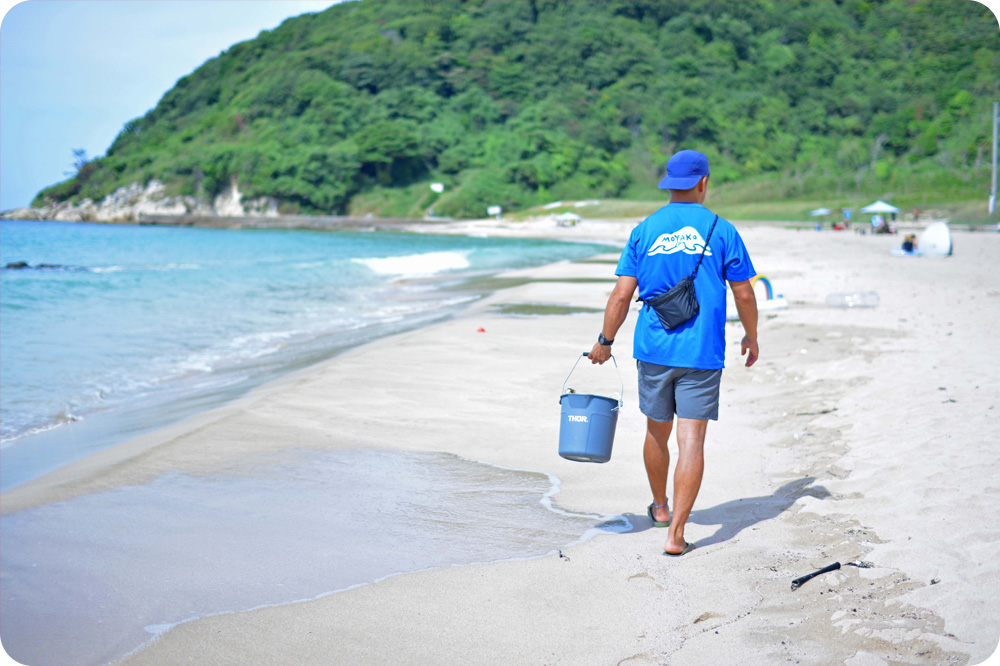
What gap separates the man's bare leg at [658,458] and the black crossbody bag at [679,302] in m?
0.54

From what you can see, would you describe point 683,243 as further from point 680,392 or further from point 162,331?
point 162,331

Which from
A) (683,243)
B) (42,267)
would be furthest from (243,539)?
(42,267)

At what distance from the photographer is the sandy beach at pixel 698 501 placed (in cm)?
278

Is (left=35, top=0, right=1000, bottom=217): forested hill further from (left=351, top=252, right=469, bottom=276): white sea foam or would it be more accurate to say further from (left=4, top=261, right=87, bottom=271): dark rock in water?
(left=4, top=261, right=87, bottom=271): dark rock in water

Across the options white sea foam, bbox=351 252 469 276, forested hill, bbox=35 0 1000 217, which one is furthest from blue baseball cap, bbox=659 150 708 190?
forested hill, bbox=35 0 1000 217

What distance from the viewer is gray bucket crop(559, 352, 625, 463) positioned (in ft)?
12.4

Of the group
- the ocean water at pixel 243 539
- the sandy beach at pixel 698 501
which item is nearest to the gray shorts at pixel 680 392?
the sandy beach at pixel 698 501

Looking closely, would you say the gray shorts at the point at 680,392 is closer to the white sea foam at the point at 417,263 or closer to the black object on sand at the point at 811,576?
the black object on sand at the point at 811,576

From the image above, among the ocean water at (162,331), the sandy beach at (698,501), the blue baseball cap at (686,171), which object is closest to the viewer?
the sandy beach at (698,501)

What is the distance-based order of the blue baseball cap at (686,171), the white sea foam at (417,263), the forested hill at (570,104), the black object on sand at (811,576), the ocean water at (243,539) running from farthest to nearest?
1. the forested hill at (570,104)
2. the white sea foam at (417,263)
3. the blue baseball cap at (686,171)
4. the ocean water at (243,539)
5. the black object on sand at (811,576)

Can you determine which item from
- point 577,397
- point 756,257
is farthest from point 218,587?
point 756,257

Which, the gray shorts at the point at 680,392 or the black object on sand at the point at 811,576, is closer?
the black object on sand at the point at 811,576

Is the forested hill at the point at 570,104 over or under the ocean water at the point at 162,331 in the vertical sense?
over

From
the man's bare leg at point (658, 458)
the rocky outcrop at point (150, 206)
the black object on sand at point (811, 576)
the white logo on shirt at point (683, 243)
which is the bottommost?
the black object on sand at point (811, 576)
